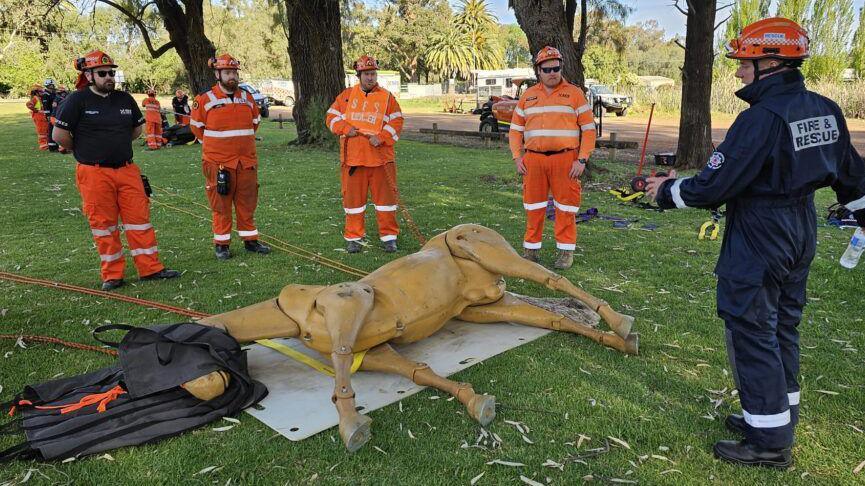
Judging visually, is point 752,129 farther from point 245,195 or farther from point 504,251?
point 245,195

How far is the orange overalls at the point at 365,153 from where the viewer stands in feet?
22.1

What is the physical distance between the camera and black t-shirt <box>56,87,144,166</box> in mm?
5367

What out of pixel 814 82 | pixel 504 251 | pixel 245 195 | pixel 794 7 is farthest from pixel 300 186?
pixel 794 7

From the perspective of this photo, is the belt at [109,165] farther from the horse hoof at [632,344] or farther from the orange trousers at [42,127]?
the orange trousers at [42,127]

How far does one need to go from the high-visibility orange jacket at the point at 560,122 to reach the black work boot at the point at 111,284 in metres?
4.24

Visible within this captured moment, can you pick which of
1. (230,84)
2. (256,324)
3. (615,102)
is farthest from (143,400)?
(615,102)

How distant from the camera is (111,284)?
5570 millimetres

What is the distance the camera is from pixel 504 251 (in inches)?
156

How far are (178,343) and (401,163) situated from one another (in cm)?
1173

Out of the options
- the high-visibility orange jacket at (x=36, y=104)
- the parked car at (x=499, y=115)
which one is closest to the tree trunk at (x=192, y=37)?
the high-visibility orange jacket at (x=36, y=104)

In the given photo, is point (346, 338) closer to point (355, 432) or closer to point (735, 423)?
point (355, 432)

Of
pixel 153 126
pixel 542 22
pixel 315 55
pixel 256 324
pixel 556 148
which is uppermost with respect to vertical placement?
pixel 315 55

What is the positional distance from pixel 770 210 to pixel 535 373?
65.5 inches

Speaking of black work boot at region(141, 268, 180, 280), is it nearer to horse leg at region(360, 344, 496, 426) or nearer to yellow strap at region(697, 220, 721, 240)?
horse leg at region(360, 344, 496, 426)
